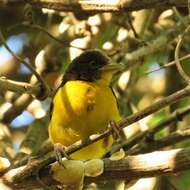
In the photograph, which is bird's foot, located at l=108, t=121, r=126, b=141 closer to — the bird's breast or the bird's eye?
the bird's breast

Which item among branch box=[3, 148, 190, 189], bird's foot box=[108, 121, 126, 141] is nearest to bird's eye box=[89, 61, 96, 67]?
bird's foot box=[108, 121, 126, 141]

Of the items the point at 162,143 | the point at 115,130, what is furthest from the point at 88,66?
the point at 115,130

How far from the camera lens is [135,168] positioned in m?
2.99

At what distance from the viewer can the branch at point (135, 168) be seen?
9.59 ft

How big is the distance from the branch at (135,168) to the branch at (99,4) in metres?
0.82

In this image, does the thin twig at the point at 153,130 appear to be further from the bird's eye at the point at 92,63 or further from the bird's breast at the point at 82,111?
the bird's eye at the point at 92,63

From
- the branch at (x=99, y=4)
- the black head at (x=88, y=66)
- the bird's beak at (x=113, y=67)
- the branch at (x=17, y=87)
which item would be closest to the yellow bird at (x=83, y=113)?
the bird's beak at (x=113, y=67)

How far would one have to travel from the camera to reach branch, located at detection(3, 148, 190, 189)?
2.92 meters

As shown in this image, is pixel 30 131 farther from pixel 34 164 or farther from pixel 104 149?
pixel 34 164

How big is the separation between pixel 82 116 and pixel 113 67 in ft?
1.67

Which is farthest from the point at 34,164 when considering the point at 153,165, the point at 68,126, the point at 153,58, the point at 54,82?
the point at 153,58

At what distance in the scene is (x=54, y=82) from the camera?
5.24 metres

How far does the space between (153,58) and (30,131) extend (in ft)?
5.03

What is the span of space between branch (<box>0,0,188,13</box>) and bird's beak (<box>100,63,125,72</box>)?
0.62 meters
